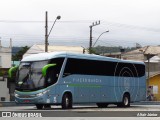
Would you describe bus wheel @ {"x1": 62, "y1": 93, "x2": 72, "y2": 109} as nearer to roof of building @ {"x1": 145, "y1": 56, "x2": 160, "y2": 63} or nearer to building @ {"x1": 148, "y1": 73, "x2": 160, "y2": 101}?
building @ {"x1": 148, "y1": 73, "x2": 160, "y2": 101}

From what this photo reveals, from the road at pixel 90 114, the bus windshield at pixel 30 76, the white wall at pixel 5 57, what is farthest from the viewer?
the white wall at pixel 5 57

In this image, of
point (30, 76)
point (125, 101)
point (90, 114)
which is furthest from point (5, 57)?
point (90, 114)

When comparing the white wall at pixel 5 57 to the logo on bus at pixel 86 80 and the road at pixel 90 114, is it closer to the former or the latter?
the logo on bus at pixel 86 80

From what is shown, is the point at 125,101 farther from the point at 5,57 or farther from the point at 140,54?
the point at 140,54

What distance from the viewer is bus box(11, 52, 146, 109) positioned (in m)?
28.2

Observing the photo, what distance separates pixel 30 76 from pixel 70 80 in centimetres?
244

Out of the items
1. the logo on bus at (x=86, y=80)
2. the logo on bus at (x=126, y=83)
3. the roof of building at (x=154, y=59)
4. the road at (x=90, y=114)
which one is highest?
the roof of building at (x=154, y=59)

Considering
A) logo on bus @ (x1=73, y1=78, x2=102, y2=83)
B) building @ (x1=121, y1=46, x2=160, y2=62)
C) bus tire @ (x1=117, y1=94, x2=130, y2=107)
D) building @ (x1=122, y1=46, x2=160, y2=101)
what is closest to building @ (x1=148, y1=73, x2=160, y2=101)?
building @ (x1=122, y1=46, x2=160, y2=101)

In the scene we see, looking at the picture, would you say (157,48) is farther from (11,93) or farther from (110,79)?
(110,79)

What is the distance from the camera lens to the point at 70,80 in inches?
1156

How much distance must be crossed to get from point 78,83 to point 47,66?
3.25m

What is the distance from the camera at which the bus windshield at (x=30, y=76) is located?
92.4 feet

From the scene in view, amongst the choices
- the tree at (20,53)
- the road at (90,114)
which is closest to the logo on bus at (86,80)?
the road at (90,114)

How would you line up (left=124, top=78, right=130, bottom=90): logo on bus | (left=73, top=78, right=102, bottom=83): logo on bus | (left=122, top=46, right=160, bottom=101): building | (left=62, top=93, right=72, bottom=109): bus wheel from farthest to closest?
(left=122, top=46, right=160, bottom=101): building → (left=124, top=78, right=130, bottom=90): logo on bus → (left=73, top=78, right=102, bottom=83): logo on bus → (left=62, top=93, right=72, bottom=109): bus wheel
